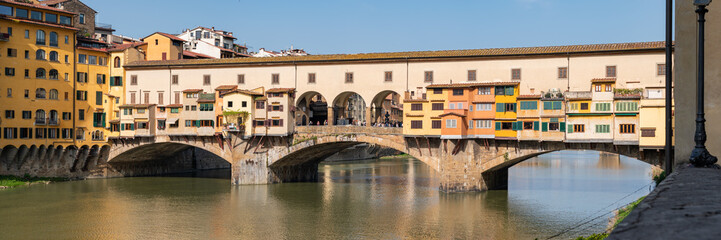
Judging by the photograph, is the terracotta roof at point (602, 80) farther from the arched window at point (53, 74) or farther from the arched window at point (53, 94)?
the arched window at point (53, 94)

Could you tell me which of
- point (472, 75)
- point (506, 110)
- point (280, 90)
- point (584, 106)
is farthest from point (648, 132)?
point (280, 90)

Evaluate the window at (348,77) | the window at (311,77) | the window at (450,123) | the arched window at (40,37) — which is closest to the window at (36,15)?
the arched window at (40,37)

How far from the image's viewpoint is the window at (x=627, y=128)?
1503 inches

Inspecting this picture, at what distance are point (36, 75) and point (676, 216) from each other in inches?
2158

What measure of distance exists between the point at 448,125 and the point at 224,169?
31.9 meters

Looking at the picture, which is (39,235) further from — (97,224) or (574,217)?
(574,217)

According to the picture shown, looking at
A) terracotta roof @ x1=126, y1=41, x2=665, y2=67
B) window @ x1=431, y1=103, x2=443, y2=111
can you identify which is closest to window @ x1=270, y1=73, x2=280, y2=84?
terracotta roof @ x1=126, y1=41, x2=665, y2=67

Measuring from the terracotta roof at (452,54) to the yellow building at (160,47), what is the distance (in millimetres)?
3400

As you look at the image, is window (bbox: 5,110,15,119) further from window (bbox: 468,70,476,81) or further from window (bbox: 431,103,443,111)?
window (bbox: 468,70,476,81)

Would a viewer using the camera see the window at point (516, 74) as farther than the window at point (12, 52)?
No

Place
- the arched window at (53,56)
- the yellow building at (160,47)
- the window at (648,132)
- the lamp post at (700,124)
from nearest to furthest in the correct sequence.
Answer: the lamp post at (700,124), the window at (648,132), the arched window at (53,56), the yellow building at (160,47)

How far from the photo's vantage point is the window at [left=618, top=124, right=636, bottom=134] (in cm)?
3819

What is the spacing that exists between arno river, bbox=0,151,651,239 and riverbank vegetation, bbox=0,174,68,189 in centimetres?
119

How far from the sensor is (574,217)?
3381 cm
